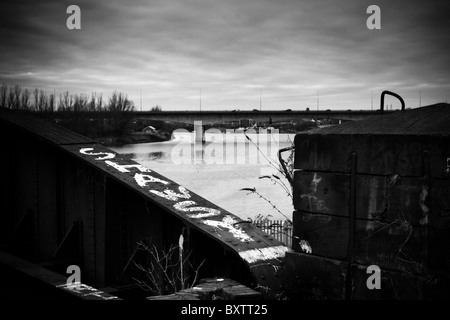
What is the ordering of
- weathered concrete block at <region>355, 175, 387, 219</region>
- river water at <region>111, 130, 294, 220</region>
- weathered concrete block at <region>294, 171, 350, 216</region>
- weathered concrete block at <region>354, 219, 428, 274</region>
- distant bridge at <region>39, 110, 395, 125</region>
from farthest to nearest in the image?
distant bridge at <region>39, 110, 395, 125</region> < river water at <region>111, 130, 294, 220</region> < weathered concrete block at <region>294, 171, 350, 216</region> < weathered concrete block at <region>355, 175, 387, 219</region> < weathered concrete block at <region>354, 219, 428, 274</region>

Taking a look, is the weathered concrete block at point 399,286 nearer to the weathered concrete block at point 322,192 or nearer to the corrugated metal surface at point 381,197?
the corrugated metal surface at point 381,197

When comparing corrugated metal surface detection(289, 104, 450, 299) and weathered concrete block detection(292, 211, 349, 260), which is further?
weathered concrete block detection(292, 211, 349, 260)

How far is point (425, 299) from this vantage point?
337 cm

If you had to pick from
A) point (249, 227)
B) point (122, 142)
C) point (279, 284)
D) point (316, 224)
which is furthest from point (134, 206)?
point (122, 142)

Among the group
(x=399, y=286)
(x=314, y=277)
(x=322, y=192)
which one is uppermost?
(x=322, y=192)

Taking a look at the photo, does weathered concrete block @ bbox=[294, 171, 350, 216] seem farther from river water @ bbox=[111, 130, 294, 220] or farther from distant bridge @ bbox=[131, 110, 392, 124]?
distant bridge @ bbox=[131, 110, 392, 124]

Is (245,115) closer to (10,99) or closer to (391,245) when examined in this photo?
(10,99)

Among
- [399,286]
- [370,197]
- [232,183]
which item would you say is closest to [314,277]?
[399,286]

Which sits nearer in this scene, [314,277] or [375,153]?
[375,153]

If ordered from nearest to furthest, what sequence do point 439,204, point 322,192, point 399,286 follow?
1. point 439,204
2. point 399,286
3. point 322,192

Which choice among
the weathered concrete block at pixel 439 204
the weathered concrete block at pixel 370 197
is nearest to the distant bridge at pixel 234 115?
the weathered concrete block at pixel 370 197

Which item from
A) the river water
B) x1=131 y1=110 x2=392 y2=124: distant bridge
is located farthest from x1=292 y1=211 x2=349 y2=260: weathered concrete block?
x1=131 y1=110 x2=392 y2=124: distant bridge
